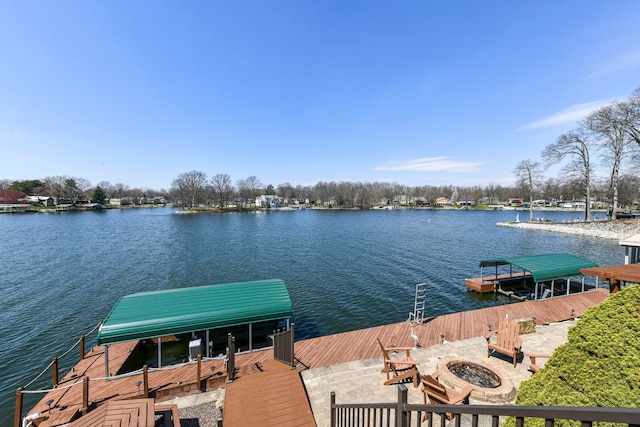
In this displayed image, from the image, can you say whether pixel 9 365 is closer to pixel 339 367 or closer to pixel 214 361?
pixel 214 361

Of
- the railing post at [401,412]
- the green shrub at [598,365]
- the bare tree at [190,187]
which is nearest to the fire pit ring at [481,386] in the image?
the green shrub at [598,365]

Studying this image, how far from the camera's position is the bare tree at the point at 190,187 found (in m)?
118

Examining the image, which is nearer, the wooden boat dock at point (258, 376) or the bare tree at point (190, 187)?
the wooden boat dock at point (258, 376)

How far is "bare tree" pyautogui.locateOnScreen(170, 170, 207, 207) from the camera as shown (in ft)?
387

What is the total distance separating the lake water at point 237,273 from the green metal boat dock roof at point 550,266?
2.82 metres

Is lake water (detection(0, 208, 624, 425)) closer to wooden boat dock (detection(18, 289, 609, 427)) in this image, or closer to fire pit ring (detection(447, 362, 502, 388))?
wooden boat dock (detection(18, 289, 609, 427))

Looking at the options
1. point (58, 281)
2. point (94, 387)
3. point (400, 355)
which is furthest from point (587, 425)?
point (58, 281)

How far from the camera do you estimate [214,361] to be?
31.5 ft

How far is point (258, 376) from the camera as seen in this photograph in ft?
26.2

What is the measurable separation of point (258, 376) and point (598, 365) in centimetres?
745

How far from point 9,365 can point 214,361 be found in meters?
9.97

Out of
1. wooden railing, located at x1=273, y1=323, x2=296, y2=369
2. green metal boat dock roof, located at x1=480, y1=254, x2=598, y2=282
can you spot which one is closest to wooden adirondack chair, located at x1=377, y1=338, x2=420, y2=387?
wooden railing, located at x1=273, y1=323, x2=296, y2=369

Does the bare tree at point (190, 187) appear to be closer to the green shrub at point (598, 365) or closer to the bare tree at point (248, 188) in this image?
the bare tree at point (248, 188)

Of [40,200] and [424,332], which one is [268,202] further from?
[424,332]
